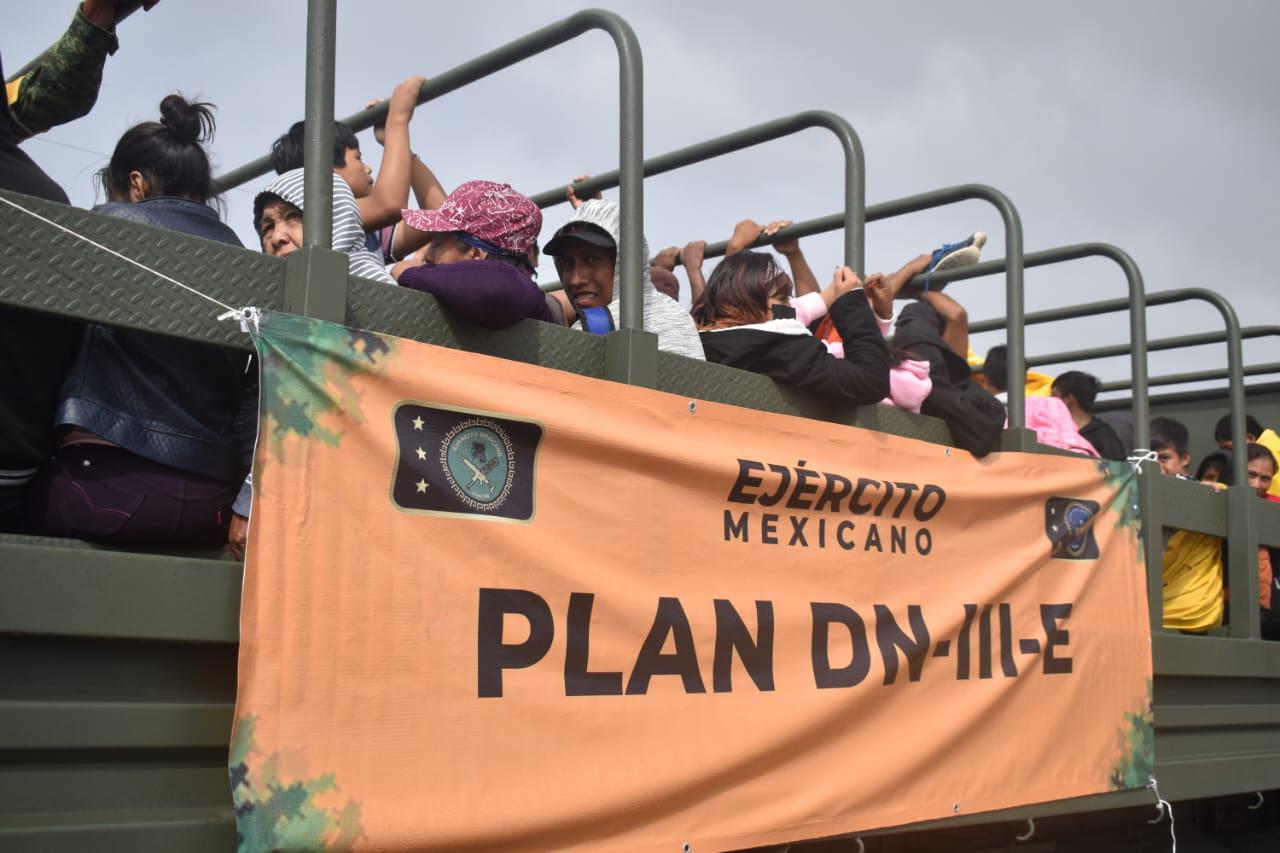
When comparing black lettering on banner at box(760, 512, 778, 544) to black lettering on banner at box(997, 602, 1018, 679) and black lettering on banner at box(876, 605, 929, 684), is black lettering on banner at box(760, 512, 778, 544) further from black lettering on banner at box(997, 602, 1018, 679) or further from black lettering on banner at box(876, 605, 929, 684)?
black lettering on banner at box(997, 602, 1018, 679)

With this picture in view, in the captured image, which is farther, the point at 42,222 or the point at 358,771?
the point at 358,771

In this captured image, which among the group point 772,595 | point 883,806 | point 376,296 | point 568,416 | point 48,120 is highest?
point 48,120

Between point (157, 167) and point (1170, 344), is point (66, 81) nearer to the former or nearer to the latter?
point (157, 167)

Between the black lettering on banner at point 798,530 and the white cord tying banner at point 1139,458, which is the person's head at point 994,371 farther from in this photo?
the black lettering on banner at point 798,530

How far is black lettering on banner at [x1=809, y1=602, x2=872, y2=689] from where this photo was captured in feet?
8.26

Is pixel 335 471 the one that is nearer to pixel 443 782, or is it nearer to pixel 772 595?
pixel 443 782

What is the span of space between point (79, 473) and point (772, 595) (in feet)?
4.30

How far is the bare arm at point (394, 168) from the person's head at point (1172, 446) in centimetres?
316

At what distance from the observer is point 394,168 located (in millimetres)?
2752

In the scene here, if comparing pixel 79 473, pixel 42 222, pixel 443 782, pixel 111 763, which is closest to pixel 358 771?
pixel 443 782

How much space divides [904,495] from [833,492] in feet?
0.83

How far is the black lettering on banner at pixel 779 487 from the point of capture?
8.16 feet

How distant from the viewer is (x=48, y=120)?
2.35m

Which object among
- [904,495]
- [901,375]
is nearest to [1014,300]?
[901,375]
